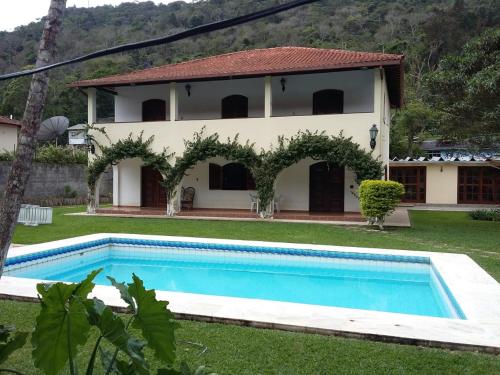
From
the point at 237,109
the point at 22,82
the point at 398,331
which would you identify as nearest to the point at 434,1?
the point at 237,109

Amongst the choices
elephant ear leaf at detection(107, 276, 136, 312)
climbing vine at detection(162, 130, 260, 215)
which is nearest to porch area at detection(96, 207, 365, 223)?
climbing vine at detection(162, 130, 260, 215)

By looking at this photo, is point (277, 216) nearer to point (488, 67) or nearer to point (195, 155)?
point (195, 155)

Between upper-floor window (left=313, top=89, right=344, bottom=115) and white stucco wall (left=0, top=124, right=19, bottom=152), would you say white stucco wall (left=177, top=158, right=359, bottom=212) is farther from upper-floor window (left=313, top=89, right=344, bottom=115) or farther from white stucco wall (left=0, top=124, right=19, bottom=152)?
white stucco wall (left=0, top=124, right=19, bottom=152)

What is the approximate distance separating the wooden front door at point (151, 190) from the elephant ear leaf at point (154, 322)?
17.8 meters

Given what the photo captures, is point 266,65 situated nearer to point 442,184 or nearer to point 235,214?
point 235,214

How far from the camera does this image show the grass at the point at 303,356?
3713 mm

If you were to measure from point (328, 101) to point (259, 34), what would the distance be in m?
36.9

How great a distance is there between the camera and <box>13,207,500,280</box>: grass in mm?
10664

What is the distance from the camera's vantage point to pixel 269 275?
922cm

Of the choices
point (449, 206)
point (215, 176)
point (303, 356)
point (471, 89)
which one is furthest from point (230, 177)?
point (303, 356)

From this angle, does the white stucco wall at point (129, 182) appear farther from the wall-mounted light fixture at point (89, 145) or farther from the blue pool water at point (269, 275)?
the blue pool water at point (269, 275)

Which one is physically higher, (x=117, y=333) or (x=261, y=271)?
(x=117, y=333)

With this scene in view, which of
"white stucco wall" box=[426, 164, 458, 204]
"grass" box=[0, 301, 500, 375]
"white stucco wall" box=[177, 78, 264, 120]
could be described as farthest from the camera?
"white stucco wall" box=[426, 164, 458, 204]

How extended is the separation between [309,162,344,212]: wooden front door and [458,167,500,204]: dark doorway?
1077 cm
